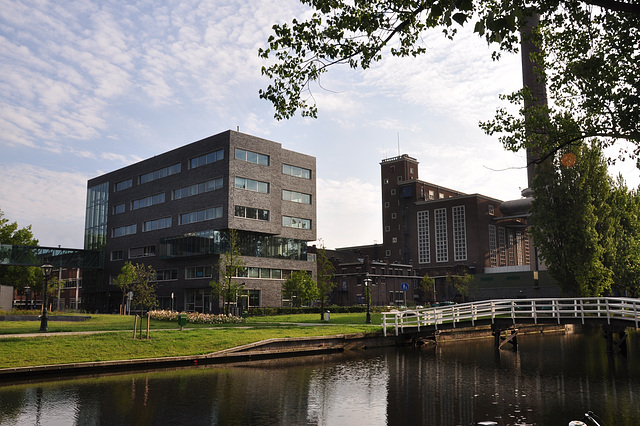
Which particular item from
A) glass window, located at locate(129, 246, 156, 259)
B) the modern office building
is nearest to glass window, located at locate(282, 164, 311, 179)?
the modern office building

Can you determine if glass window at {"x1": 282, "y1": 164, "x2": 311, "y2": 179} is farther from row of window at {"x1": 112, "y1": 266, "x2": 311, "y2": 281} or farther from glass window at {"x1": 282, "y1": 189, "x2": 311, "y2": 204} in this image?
row of window at {"x1": 112, "y1": 266, "x2": 311, "y2": 281}

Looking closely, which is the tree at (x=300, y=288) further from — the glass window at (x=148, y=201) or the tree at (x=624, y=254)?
the tree at (x=624, y=254)

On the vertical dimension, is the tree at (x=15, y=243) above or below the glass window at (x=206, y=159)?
below

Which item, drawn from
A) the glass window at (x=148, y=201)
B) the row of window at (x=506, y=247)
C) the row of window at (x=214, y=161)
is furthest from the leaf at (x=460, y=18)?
the row of window at (x=506, y=247)

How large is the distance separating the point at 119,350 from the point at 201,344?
12.1 ft

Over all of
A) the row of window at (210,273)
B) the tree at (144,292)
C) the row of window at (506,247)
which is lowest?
the tree at (144,292)

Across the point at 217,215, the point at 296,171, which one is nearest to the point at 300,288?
the point at 217,215

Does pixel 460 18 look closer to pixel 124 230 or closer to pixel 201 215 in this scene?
pixel 201 215

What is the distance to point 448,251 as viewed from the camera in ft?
333

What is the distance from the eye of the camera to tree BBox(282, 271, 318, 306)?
185ft

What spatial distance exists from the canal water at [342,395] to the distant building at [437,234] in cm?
6607

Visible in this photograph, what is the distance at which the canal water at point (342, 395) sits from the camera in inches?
458

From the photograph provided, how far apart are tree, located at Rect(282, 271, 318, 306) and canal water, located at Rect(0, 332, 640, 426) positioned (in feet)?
110

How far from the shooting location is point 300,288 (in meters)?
56.3
